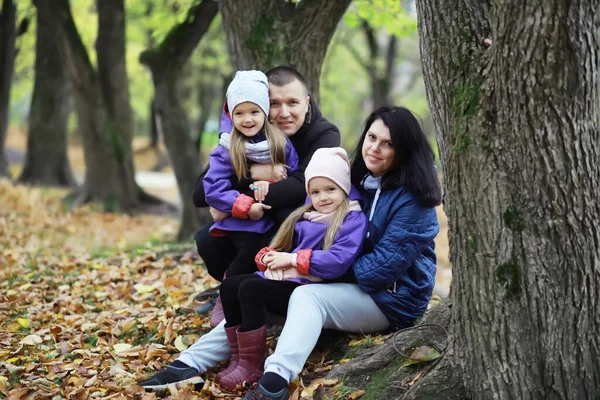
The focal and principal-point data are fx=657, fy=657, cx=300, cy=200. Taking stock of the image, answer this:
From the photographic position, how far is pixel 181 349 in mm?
4656

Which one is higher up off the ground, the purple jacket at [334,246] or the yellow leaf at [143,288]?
the purple jacket at [334,246]

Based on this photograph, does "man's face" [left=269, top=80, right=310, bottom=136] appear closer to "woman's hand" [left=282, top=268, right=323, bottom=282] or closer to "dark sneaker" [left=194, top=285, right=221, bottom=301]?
"woman's hand" [left=282, top=268, right=323, bottom=282]

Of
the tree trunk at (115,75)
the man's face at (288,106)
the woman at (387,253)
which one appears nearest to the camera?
the woman at (387,253)

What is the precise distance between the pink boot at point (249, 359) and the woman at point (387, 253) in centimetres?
15

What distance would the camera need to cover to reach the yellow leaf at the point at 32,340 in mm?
4809

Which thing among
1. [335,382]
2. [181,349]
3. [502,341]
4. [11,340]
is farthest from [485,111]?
[11,340]

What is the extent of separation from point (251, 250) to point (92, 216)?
9.41m

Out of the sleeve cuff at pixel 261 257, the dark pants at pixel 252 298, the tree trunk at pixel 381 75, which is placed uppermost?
the tree trunk at pixel 381 75

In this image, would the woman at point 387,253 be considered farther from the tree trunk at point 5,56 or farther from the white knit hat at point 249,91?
the tree trunk at point 5,56

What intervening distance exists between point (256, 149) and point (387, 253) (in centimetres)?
117

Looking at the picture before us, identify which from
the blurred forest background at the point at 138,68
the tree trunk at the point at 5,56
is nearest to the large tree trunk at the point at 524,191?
the blurred forest background at the point at 138,68

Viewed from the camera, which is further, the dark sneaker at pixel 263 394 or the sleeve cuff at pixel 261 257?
the sleeve cuff at pixel 261 257

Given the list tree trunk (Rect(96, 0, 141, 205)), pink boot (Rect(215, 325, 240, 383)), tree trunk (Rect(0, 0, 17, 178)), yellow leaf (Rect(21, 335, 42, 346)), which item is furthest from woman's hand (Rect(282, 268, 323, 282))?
tree trunk (Rect(0, 0, 17, 178))

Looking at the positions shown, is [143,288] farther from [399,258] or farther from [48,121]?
[48,121]
